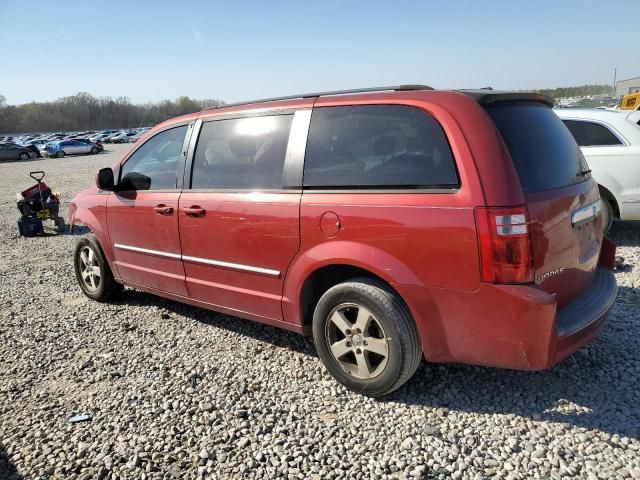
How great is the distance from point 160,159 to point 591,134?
549 centimetres

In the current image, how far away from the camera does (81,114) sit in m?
120

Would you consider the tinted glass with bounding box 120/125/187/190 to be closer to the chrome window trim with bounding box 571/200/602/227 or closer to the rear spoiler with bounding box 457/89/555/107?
the rear spoiler with bounding box 457/89/555/107

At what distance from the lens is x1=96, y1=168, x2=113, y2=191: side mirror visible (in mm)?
4660

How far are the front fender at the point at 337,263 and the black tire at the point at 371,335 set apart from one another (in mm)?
138

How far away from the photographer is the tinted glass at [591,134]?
6.46 meters

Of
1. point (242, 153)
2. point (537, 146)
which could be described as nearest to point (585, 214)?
point (537, 146)

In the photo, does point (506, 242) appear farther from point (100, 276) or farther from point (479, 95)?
point (100, 276)

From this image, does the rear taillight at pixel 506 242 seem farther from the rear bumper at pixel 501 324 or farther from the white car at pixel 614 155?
the white car at pixel 614 155

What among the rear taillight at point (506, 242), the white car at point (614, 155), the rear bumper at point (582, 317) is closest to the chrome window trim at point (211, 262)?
the rear taillight at point (506, 242)

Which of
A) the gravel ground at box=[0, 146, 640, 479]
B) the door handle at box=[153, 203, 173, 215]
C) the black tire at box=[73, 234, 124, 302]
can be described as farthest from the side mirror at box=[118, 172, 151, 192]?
the gravel ground at box=[0, 146, 640, 479]

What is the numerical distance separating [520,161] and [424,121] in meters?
0.58

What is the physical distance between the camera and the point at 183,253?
13.4 ft

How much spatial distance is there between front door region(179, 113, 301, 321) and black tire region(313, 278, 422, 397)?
16.6 inches

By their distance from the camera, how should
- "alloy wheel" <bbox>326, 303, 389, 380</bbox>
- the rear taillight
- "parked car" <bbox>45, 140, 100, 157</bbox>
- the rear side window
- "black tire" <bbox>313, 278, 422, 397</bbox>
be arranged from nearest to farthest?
the rear taillight, the rear side window, "black tire" <bbox>313, 278, 422, 397</bbox>, "alloy wheel" <bbox>326, 303, 389, 380</bbox>, "parked car" <bbox>45, 140, 100, 157</bbox>
